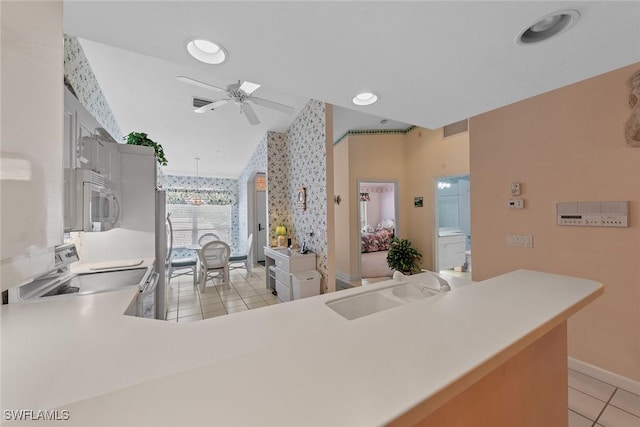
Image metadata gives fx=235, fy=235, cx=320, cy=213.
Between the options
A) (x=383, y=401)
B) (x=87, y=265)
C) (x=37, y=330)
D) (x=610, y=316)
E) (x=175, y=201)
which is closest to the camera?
(x=383, y=401)

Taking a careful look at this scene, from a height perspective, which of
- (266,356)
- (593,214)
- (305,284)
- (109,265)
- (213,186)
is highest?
(213,186)

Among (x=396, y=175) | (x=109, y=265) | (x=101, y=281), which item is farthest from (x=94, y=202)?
(x=396, y=175)

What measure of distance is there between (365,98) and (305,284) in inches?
97.4

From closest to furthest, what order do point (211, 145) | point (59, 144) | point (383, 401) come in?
point (383, 401) → point (59, 144) → point (211, 145)

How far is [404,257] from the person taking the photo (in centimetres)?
474

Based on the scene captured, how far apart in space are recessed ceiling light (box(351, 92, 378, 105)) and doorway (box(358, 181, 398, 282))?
432 centimetres

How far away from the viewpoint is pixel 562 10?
90cm

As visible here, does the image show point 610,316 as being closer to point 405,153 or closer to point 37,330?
point 37,330

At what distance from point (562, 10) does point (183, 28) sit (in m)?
1.52

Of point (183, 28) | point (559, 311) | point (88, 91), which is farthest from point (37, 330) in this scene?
point (88, 91)

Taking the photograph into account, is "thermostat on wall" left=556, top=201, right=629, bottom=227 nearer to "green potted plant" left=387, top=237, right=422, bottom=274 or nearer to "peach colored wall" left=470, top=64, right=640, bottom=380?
"peach colored wall" left=470, top=64, right=640, bottom=380

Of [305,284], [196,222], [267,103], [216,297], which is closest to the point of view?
[267,103]

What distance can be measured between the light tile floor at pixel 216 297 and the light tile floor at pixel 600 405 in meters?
3.21

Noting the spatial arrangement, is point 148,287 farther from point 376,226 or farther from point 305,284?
point 376,226
